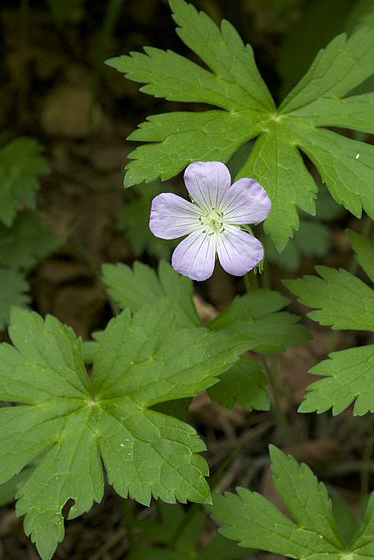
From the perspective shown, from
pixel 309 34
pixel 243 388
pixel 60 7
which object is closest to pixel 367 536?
pixel 243 388

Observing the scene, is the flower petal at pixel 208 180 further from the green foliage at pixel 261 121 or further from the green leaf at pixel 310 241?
the green leaf at pixel 310 241

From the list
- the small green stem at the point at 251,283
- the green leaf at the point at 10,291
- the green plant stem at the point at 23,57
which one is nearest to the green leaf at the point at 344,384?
the small green stem at the point at 251,283

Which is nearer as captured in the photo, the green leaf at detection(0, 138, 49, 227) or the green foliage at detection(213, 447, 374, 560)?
the green foliage at detection(213, 447, 374, 560)

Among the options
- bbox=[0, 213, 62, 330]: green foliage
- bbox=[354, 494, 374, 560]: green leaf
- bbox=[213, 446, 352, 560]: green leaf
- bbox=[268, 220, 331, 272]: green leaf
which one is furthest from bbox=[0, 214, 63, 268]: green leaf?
bbox=[354, 494, 374, 560]: green leaf

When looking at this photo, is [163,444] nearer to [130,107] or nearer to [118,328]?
[118,328]

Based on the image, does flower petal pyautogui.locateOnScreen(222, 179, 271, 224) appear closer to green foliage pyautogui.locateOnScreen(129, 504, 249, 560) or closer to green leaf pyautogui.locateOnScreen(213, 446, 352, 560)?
green leaf pyautogui.locateOnScreen(213, 446, 352, 560)

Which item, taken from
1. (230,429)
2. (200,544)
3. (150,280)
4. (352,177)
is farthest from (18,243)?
(352,177)
